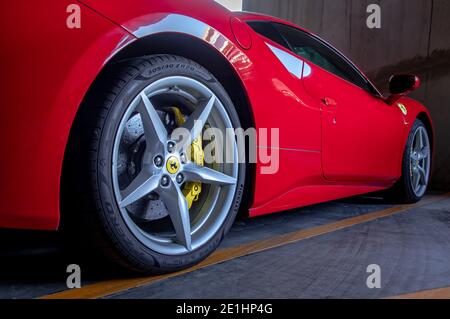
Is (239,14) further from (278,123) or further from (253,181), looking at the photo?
(253,181)

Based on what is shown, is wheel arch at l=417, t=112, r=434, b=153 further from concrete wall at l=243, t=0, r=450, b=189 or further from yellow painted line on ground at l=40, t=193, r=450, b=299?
concrete wall at l=243, t=0, r=450, b=189

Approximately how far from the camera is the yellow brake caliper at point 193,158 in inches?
67.7

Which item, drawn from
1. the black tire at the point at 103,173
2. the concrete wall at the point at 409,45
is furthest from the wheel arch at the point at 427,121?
the black tire at the point at 103,173

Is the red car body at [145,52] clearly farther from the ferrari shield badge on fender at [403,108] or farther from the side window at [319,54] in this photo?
Result: the ferrari shield badge on fender at [403,108]

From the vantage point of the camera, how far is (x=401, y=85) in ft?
10.9

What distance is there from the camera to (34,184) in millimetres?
1226

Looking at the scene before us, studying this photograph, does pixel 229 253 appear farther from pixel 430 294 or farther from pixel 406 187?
pixel 406 187

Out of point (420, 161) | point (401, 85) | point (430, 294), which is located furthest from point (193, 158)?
point (420, 161)

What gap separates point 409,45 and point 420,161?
196 centimetres

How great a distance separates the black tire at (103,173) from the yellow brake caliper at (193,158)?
0.28 m

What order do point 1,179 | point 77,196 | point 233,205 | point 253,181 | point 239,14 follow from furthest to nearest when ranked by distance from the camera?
point 239,14 < point 253,181 < point 233,205 < point 77,196 < point 1,179

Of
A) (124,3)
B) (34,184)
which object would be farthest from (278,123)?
(34,184)

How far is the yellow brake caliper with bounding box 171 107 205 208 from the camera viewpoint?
172cm

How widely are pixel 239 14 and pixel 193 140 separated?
85 cm
